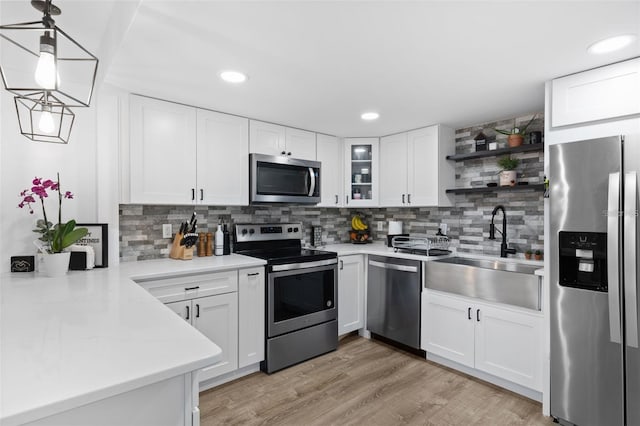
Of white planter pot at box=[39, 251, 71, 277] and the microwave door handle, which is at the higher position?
the microwave door handle

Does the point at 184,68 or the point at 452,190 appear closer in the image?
the point at 184,68

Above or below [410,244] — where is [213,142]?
above

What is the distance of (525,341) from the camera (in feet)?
7.60

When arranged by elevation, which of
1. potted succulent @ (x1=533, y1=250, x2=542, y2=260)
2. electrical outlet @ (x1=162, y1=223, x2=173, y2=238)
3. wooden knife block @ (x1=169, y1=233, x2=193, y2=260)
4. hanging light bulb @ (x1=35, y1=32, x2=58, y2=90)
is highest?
hanging light bulb @ (x1=35, y1=32, x2=58, y2=90)

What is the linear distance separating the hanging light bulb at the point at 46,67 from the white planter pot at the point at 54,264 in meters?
1.35

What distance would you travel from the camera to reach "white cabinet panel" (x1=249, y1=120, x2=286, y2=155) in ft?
9.96

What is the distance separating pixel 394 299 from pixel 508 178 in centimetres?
147

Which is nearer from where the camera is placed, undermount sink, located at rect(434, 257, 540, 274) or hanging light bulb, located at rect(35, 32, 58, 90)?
hanging light bulb, located at rect(35, 32, 58, 90)

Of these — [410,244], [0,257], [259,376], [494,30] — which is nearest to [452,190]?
[410,244]

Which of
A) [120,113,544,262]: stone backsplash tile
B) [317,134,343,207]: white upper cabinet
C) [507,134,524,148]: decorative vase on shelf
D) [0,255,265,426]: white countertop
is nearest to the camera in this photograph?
[0,255,265,426]: white countertop

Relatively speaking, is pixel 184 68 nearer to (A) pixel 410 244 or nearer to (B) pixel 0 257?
(B) pixel 0 257

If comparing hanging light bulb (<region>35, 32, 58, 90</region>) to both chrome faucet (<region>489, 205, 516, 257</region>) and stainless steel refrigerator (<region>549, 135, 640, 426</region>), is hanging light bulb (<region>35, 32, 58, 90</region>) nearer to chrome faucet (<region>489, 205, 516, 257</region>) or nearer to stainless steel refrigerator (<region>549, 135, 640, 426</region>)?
stainless steel refrigerator (<region>549, 135, 640, 426</region>)

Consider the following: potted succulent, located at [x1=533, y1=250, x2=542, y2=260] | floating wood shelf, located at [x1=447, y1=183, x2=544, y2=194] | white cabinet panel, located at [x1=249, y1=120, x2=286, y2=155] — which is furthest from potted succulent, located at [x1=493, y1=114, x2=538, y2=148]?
white cabinet panel, located at [x1=249, y1=120, x2=286, y2=155]

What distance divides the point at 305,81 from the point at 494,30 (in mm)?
1110
